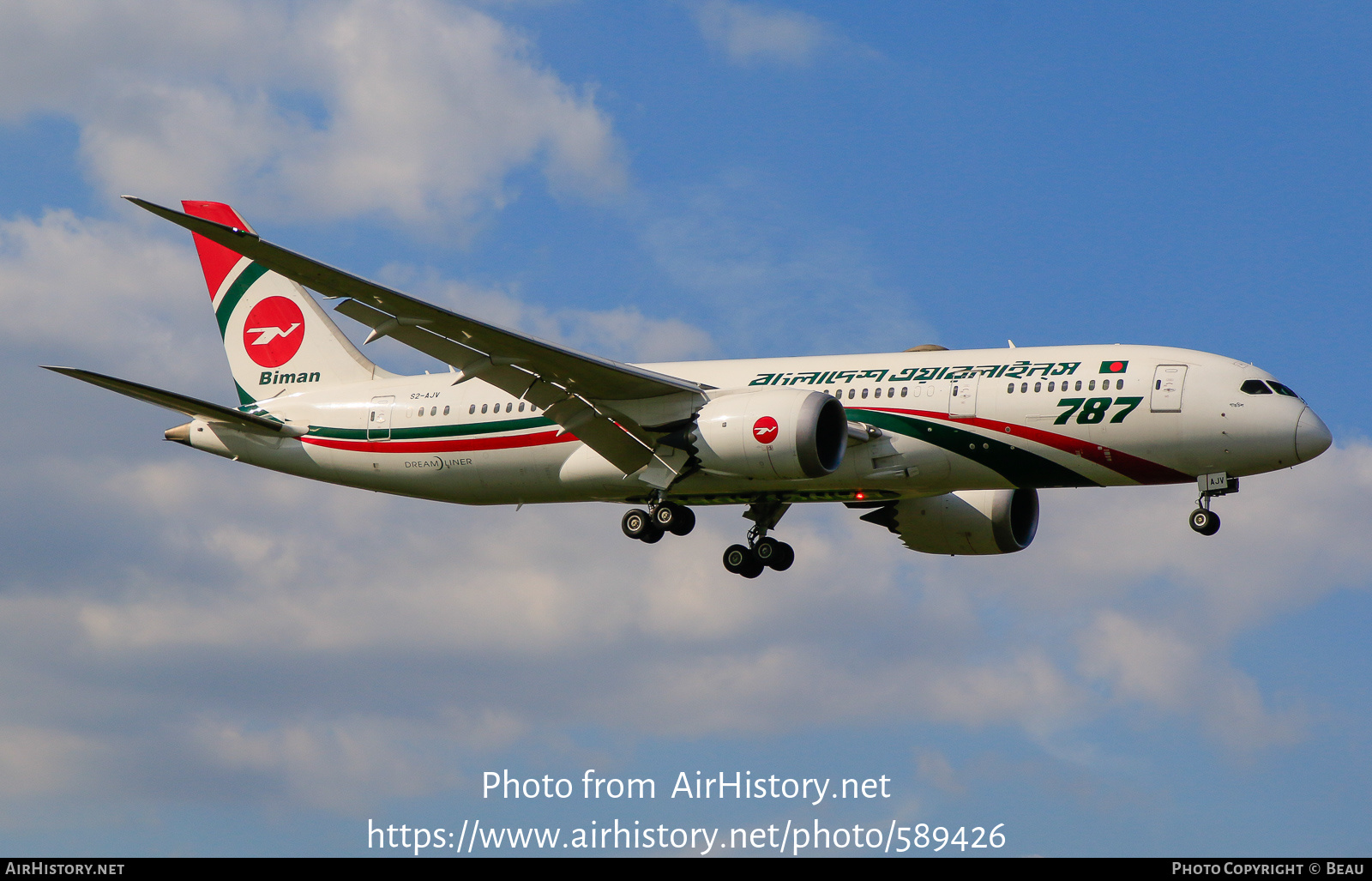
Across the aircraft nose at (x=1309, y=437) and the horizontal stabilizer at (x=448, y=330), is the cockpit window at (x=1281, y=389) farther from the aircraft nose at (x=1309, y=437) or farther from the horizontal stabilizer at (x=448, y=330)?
the horizontal stabilizer at (x=448, y=330)

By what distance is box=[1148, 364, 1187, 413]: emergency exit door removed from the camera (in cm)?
3306

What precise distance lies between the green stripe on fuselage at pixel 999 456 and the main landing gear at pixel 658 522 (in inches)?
234

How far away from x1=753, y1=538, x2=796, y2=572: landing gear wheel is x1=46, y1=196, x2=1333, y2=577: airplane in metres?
0.05

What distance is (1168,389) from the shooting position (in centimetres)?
3319

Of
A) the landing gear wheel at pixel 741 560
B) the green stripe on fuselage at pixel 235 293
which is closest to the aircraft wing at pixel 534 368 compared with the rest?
the landing gear wheel at pixel 741 560

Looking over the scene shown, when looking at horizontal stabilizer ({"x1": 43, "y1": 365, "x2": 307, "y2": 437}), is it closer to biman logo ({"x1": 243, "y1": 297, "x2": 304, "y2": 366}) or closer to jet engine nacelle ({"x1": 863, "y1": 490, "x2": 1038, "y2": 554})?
biman logo ({"x1": 243, "y1": 297, "x2": 304, "y2": 366})

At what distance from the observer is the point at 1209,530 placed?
33.3 m

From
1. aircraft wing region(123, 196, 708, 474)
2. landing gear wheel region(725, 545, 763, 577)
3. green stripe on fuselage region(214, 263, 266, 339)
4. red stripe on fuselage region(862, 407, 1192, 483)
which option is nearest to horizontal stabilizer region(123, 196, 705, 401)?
aircraft wing region(123, 196, 708, 474)

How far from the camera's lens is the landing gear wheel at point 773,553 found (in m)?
39.2

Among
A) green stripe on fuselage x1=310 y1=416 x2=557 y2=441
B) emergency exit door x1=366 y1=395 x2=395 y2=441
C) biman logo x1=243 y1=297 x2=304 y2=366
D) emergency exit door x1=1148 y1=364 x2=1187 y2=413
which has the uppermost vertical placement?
biman logo x1=243 y1=297 x2=304 y2=366

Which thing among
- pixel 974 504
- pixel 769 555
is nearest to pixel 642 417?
pixel 769 555

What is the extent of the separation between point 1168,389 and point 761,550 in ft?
36.4
